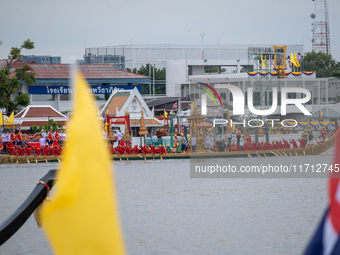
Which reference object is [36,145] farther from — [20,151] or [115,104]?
[115,104]

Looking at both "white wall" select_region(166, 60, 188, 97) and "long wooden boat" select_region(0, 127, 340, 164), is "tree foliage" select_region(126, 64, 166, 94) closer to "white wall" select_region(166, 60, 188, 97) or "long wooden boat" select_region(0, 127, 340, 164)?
"white wall" select_region(166, 60, 188, 97)

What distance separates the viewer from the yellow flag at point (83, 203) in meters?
1.95

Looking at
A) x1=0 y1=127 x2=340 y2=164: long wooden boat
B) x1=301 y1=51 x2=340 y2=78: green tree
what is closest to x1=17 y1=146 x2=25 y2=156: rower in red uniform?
x1=0 y1=127 x2=340 y2=164: long wooden boat

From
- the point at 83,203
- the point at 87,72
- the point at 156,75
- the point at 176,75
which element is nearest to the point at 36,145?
the point at 87,72

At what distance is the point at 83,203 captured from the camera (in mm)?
1983

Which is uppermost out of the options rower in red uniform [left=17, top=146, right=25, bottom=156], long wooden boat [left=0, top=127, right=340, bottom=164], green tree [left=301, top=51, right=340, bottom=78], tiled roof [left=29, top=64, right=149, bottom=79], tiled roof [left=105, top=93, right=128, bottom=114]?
green tree [left=301, top=51, right=340, bottom=78]

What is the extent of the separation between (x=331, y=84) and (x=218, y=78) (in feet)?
39.5

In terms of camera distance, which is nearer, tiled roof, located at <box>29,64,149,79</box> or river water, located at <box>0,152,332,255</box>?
river water, located at <box>0,152,332,255</box>

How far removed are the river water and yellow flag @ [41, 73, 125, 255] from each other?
10.7 m

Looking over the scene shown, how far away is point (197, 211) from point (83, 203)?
16.3 m

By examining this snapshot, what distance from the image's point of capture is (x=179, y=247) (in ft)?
42.2

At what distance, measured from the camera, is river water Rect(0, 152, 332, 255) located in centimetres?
1307

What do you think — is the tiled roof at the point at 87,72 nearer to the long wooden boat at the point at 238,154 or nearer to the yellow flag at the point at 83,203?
the long wooden boat at the point at 238,154

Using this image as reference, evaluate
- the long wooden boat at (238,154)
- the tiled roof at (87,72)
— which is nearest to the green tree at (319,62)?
the tiled roof at (87,72)
